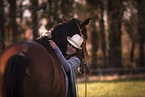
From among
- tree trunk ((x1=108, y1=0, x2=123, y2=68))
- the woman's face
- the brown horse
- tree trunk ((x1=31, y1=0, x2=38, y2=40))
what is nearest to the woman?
the woman's face

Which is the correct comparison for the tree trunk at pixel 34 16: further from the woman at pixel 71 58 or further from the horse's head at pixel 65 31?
the woman at pixel 71 58

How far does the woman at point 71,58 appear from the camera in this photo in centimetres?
291

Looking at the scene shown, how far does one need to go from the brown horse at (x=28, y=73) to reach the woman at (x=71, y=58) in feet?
0.87

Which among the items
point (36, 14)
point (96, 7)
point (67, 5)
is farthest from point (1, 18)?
point (96, 7)

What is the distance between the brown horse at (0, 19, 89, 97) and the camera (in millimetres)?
2234

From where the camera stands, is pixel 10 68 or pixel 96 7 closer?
pixel 10 68

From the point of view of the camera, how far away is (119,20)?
43.3ft

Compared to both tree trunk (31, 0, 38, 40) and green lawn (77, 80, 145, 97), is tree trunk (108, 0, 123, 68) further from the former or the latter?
tree trunk (31, 0, 38, 40)

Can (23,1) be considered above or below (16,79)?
above

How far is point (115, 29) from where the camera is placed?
1359cm

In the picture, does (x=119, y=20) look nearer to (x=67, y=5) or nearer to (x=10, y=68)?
(x=67, y=5)

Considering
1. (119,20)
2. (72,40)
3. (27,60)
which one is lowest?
(27,60)

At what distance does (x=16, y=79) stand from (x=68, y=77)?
974mm

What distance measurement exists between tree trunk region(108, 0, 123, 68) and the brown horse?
10.8 m
